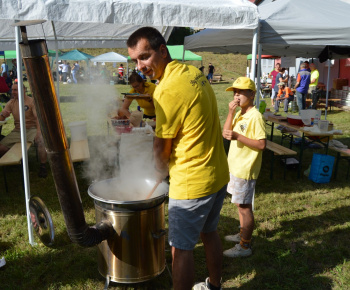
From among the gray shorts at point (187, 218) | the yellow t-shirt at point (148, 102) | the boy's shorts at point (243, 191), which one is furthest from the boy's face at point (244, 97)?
the yellow t-shirt at point (148, 102)

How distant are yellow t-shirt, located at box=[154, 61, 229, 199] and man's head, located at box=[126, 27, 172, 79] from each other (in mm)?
88

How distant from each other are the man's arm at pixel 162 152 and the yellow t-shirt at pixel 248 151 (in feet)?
3.96

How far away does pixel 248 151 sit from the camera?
311 cm

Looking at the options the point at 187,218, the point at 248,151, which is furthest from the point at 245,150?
the point at 187,218

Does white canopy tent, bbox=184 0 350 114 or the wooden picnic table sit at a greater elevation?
white canopy tent, bbox=184 0 350 114

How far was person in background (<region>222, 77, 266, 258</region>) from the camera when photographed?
3.01m

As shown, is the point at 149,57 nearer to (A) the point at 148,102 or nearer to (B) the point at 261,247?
(B) the point at 261,247

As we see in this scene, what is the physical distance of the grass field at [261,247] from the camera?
2920 millimetres

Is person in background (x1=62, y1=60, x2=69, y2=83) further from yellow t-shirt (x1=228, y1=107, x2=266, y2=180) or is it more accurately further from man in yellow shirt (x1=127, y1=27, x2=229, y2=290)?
man in yellow shirt (x1=127, y1=27, x2=229, y2=290)

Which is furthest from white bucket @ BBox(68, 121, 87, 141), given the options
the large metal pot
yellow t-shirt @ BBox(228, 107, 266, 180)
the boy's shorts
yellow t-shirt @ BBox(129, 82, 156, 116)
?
the boy's shorts

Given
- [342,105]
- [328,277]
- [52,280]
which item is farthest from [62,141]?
[342,105]

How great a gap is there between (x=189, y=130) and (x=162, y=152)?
21 centimetres

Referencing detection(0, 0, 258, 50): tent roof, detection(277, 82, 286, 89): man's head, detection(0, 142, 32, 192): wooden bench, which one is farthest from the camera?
detection(277, 82, 286, 89): man's head

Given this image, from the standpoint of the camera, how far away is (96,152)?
593 cm
